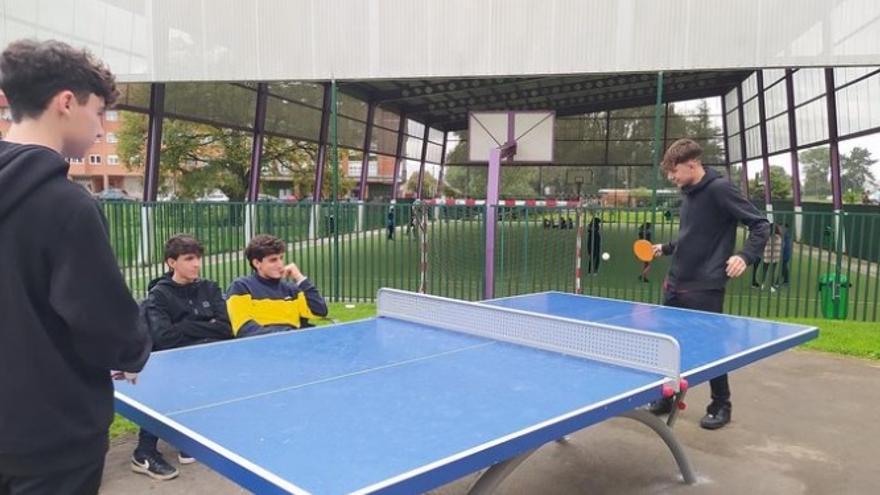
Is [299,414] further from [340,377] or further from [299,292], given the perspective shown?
[299,292]

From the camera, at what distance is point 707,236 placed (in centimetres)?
429

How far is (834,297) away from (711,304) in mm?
5113

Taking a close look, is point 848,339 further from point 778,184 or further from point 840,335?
point 778,184

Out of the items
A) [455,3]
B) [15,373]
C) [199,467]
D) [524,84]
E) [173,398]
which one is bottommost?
[199,467]

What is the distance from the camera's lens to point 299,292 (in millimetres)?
4305

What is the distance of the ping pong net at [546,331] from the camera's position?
8.95 feet

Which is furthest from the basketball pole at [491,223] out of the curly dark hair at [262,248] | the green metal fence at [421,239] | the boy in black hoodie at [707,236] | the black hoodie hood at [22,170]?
the black hoodie hood at [22,170]

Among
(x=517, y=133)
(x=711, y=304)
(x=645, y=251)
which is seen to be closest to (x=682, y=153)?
(x=645, y=251)

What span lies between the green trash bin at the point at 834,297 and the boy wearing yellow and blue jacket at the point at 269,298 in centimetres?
711

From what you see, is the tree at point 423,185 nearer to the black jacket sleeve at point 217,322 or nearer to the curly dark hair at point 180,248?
the black jacket sleeve at point 217,322

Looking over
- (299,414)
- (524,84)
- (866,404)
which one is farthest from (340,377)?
(524,84)

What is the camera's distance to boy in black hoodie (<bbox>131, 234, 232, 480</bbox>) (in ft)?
12.5

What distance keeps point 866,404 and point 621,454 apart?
2285 mm

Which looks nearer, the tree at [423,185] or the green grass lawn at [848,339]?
the green grass lawn at [848,339]
